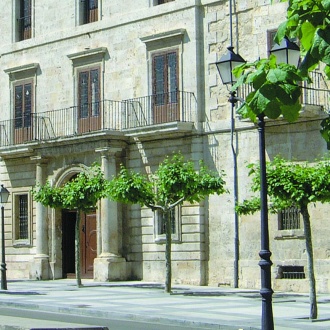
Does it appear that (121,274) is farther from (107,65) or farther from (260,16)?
(260,16)

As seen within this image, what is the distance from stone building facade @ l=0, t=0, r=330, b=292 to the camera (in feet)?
78.4

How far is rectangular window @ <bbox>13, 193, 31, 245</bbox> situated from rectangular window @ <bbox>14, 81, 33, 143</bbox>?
2.05m

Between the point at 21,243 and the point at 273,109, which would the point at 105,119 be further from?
the point at 273,109

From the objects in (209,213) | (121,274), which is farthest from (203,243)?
(121,274)

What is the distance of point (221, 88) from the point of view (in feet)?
83.0

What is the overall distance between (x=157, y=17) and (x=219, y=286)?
329 inches

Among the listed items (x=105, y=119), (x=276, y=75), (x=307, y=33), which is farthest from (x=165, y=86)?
(x=307, y=33)

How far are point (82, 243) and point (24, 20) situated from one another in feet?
27.9

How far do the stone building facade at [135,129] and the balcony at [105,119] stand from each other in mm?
42

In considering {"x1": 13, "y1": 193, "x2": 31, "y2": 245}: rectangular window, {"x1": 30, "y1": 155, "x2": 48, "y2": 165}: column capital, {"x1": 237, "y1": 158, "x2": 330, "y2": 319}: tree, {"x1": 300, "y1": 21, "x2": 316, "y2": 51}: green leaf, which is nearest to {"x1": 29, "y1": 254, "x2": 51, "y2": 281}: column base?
{"x1": 13, "y1": 193, "x2": 31, "y2": 245}: rectangular window

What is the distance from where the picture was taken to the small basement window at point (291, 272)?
2327 cm

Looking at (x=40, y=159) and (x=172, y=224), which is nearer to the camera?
(x=172, y=224)

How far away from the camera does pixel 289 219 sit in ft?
77.2

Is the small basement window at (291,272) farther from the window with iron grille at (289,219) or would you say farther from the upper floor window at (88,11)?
the upper floor window at (88,11)
